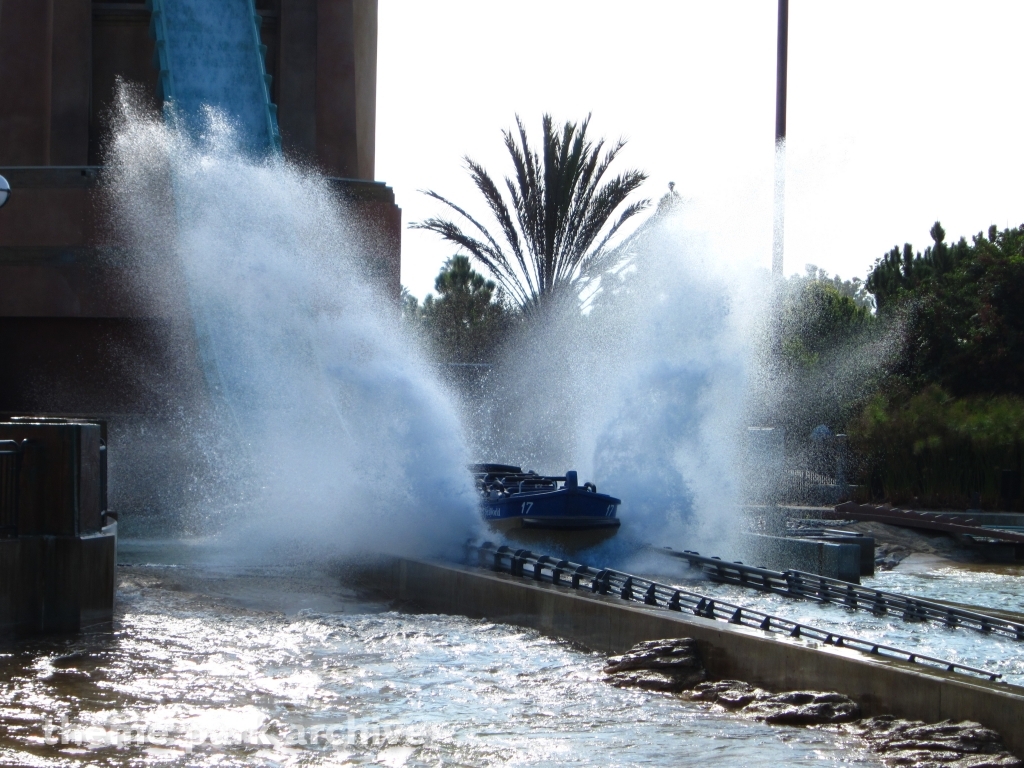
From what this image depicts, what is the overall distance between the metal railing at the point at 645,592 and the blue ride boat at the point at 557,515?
77 cm

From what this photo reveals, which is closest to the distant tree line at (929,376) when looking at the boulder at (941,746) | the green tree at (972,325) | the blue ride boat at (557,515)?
the green tree at (972,325)

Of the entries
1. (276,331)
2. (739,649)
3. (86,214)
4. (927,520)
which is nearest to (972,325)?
(927,520)

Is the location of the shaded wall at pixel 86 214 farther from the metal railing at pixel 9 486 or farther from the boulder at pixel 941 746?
the boulder at pixel 941 746

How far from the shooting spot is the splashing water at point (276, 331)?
51.4 ft

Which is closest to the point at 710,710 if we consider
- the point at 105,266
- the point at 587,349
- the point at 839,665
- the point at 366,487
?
the point at 839,665

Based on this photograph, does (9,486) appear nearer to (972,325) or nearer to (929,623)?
(929,623)

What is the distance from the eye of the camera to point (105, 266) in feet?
73.7

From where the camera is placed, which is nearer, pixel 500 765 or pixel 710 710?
pixel 500 765

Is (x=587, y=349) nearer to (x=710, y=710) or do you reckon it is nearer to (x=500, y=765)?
(x=710, y=710)

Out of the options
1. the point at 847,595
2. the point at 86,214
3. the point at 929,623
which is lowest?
the point at 929,623

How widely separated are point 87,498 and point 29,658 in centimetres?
164

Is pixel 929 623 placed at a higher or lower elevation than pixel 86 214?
lower

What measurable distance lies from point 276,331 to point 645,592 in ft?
39.7

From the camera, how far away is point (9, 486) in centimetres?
916
